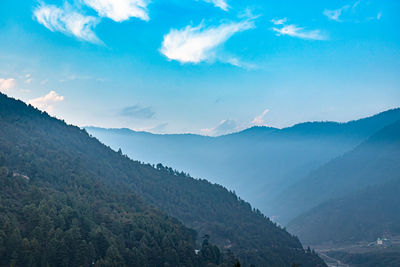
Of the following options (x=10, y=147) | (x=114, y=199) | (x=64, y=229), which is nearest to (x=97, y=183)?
(x=114, y=199)

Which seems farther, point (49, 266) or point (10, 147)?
point (10, 147)

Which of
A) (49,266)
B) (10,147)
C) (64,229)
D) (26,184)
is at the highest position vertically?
(10,147)

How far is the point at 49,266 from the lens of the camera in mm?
82750

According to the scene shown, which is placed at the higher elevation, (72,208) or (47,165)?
(47,165)

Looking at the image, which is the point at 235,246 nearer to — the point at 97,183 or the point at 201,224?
the point at 201,224

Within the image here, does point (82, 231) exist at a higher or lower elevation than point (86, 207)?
lower

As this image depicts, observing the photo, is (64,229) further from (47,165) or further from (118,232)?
(47,165)

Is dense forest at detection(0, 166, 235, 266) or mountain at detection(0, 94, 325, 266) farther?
mountain at detection(0, 94, 325, 266)

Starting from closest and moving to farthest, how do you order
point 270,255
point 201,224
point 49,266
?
point 49,266
point 270,255
point 201,224

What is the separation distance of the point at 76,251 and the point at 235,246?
106m

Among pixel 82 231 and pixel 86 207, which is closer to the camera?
pixel 82 231

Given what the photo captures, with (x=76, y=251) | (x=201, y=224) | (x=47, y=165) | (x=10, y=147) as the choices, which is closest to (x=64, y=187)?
(x=47, y=165)

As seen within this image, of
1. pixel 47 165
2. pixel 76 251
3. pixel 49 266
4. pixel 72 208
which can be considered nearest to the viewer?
pixel 49 266

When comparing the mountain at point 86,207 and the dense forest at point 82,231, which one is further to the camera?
the mountain at point 86,207
